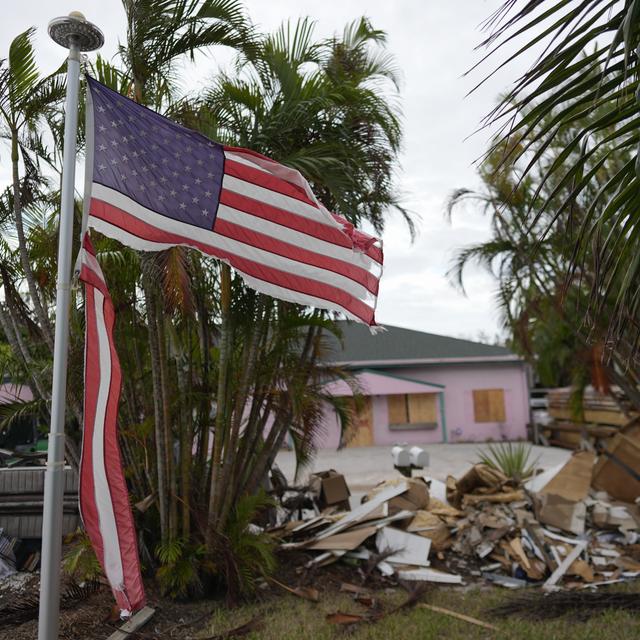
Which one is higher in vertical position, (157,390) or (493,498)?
(157,390)

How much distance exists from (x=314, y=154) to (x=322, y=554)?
A: 4.91m

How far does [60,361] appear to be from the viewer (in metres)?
4.04

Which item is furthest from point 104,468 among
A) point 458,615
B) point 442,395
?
point 442,395

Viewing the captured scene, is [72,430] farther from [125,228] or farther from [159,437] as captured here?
[125,228]

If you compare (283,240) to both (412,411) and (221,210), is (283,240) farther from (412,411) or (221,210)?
(412,411)

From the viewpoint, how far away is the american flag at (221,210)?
4676mm

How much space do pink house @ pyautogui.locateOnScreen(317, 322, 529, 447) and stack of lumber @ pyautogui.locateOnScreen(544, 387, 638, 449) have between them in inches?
117

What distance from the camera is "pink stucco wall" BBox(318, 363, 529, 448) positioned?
2886 cm

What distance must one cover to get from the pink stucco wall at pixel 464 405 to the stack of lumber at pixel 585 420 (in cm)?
274

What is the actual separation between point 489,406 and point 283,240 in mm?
25221

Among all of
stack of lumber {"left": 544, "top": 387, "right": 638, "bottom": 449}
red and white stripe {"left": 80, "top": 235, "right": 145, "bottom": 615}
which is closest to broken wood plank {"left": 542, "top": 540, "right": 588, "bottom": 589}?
red and white stripe {"left": 80, "top": 235, "right": 145, "bottom": 615}

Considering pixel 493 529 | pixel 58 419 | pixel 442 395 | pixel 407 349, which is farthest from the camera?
pixel 407 349

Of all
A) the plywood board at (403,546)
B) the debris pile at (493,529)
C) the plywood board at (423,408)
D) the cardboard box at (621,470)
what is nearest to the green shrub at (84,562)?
the debris pile at (493,529)

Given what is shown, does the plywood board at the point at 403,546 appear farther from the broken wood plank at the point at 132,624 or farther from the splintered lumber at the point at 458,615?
the broken wood plank at the point at 132,624
